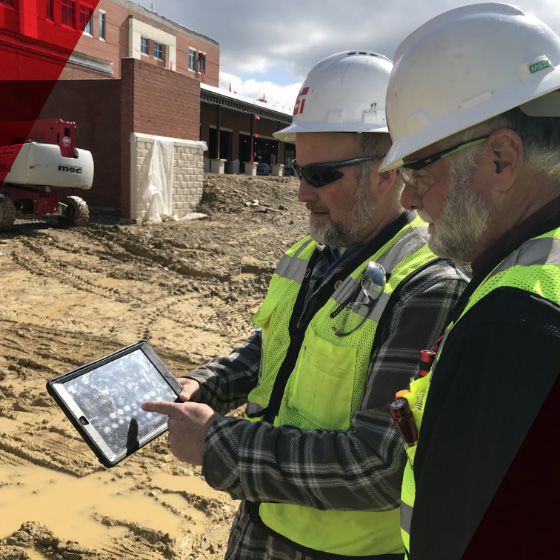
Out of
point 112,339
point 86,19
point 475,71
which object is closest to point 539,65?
point 475,71

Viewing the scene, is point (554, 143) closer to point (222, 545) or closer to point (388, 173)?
point (388, 173)

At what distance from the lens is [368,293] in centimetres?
162

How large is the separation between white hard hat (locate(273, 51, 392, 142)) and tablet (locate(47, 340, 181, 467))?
3.70 ft

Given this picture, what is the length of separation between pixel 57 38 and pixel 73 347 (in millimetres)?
25389

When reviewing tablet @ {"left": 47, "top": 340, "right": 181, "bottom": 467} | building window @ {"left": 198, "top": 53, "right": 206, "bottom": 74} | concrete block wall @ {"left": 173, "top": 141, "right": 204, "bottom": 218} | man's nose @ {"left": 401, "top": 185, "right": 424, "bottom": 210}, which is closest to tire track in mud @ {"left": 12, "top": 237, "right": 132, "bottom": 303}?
concrete block wall @ {"left": 173, "top": 141, "right": 204, "bottom": 218}

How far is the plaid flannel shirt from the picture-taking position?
4.84ft

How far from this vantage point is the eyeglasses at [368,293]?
1616mm

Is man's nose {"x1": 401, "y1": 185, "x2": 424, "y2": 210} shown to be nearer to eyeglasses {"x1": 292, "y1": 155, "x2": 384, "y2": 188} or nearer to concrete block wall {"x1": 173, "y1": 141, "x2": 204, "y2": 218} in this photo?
eyeglasses {"x1": 292, "y1": 155, "x2": 384, "y2": 188}

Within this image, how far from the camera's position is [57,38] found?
2652cm

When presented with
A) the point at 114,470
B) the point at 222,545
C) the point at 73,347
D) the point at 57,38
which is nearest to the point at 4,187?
the point at 73,347

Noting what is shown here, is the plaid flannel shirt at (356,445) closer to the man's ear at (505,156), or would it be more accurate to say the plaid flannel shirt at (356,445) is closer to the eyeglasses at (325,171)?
the man's ear at (505,156)

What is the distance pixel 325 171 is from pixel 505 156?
965 mm

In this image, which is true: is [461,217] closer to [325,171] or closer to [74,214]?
[325,171]

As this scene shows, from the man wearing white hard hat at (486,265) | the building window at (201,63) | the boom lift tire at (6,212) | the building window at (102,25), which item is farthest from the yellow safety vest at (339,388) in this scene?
the building window at (201,63)
